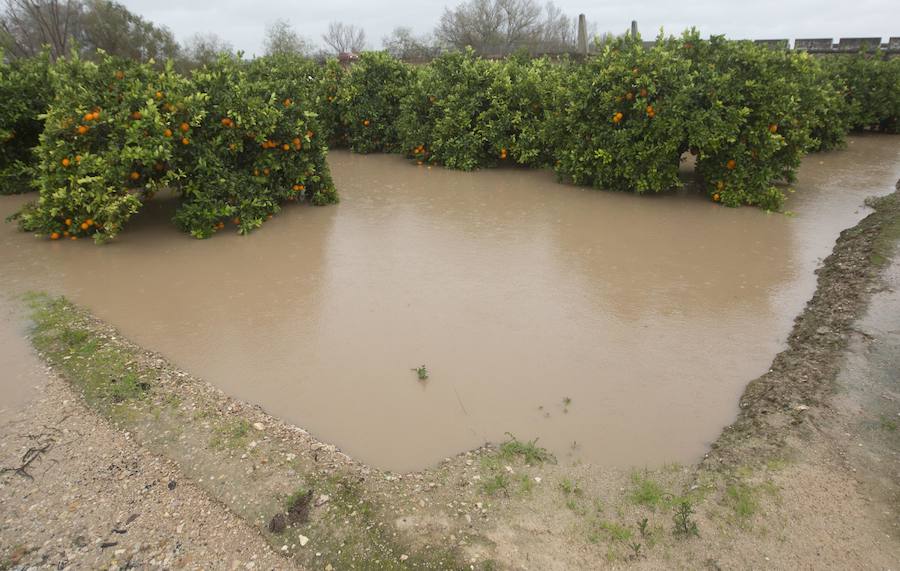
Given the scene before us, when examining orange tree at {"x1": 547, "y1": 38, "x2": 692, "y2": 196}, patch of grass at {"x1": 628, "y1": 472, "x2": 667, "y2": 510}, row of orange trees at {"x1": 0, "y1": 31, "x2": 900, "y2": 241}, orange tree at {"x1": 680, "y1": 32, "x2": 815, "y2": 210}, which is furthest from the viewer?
orange tree at {"x1": 547, "y1": 38, "x2": 692, "y2": 196}

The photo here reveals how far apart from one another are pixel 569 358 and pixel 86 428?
10.8 ft

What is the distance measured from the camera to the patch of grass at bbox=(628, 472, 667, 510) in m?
3.12

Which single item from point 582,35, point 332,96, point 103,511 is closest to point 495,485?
point 103,511

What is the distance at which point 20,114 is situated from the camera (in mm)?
9234

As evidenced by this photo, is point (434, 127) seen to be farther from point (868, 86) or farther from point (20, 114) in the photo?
point (868, 86)

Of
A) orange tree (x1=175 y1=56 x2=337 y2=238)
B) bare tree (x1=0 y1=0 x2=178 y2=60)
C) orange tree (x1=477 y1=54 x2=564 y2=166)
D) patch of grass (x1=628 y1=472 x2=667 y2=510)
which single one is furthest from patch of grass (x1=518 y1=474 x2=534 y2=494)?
bare tree (x1=0 y1=0 x2=178 y2=60)

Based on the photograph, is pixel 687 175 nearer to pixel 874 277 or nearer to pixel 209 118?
pixel 874 277

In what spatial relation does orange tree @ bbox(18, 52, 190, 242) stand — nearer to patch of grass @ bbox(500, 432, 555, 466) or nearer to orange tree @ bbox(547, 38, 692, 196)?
patch of grass @ bbox(500, 432, 555, 466)

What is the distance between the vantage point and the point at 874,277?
5.62 m

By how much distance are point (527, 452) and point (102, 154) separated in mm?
6178

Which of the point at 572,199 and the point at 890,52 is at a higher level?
the point at 890,52

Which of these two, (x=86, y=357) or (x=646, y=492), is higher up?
(x=86, y=357)

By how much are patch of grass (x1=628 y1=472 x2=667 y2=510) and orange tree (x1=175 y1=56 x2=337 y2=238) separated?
5821 millimetres

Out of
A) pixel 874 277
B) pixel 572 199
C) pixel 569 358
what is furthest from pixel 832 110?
pixel 569 358
